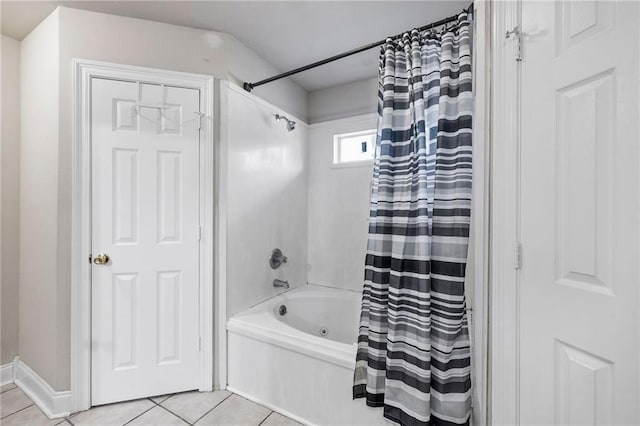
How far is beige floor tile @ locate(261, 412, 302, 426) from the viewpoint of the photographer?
170 centimetres

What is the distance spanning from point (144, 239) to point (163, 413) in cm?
105

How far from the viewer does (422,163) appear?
4.53 ft

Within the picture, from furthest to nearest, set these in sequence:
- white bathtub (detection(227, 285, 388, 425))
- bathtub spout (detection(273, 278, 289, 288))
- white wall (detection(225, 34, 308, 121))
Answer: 1. bathtub spout (detection(273, 278, 289, 288))
2. white wall (detection(225, 34, 308, 121))
3. white bathtub (detection(227, 285, 388, 425))

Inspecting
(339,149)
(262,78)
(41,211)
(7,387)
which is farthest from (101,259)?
(339,149)

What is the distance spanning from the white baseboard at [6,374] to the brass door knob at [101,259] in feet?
3.86

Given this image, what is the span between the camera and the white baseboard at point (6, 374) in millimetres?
2029

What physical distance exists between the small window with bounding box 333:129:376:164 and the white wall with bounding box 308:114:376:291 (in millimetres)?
49

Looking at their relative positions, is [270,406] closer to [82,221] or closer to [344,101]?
[82,221]

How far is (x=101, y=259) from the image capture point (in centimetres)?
178

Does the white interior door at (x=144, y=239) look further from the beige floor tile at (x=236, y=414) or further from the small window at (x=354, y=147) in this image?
the small window at (x=354, y=147)
